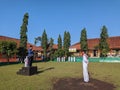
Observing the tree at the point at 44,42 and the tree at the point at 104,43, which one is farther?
the tree at the point at 44,42

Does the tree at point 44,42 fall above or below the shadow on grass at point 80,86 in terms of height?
above

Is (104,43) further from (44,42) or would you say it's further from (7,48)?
(7,48)

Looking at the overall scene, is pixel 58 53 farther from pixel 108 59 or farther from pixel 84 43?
pixel 108 59

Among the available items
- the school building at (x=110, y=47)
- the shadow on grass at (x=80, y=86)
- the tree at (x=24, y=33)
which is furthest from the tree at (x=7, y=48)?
the shadow on grass at (x=80, y=86)

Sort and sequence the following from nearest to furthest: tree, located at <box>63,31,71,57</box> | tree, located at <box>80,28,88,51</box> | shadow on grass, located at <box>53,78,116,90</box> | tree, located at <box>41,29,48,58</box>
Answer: shadow on grass, located at <box>53,78,116,90</box>
tree, located at <box>80,28,88,51</box>
tree, located at <box>63,31,71,57</box>
tree, located at <box>41,29,48,58</box>

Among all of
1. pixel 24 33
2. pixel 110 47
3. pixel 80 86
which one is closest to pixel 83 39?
pixel 110 47

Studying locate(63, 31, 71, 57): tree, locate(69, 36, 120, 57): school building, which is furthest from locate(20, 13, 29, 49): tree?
locate(69, 36, 120, 57): school building

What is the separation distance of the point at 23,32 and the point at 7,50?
10.4m

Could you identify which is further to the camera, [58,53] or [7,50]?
[58,53]

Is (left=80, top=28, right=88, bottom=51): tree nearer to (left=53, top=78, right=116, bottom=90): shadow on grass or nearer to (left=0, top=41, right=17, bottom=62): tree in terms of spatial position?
(left=0, top=41, right=17, bottom=62): tree

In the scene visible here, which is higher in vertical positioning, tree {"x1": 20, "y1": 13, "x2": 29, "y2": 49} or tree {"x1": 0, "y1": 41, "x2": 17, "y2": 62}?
tree {"x1": 20, "y1": 13, "x2": 29, "y2": 49}

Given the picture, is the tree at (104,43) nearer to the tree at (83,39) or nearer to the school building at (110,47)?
the school building at (110,47)

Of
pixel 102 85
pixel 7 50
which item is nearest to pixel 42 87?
pixel 102 85

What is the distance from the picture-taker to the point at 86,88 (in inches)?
510
